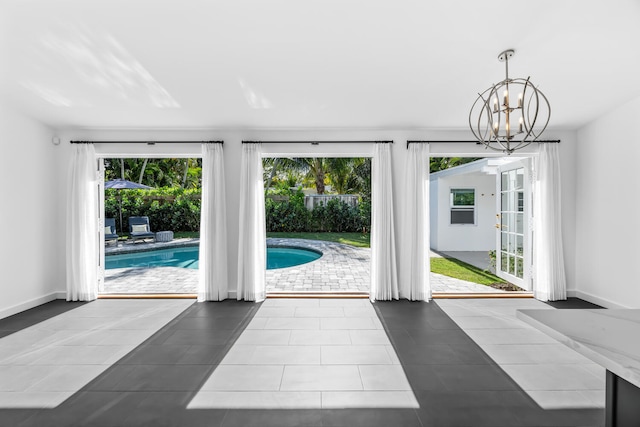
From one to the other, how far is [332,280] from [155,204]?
9369mm

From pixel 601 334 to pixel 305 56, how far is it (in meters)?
2.62

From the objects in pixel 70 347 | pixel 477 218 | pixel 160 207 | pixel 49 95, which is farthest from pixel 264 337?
pixel 160 207

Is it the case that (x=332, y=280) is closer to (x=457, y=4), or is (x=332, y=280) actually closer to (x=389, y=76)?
(x=389, y=76)

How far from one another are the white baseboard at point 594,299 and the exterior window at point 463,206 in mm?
4670

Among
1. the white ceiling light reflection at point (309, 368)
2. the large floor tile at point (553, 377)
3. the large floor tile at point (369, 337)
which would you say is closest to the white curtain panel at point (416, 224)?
the white ceiling light reflection at point (309, 368)

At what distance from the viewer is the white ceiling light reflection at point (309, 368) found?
7.43 feet

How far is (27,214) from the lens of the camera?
4.24 m

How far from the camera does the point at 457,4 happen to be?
202cm

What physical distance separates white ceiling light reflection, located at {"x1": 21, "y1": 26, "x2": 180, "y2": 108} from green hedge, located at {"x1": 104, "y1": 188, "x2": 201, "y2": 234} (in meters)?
8.99

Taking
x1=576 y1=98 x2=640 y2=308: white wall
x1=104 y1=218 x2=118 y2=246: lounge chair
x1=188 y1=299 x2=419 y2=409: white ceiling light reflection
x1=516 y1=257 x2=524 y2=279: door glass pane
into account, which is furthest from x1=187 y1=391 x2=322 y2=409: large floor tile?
x1=104 y1=218 x2=118 y2=246: lounge chair

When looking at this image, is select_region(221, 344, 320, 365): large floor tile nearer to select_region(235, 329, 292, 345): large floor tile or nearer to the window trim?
select_region(235, 329, 292, 345): large floor tile

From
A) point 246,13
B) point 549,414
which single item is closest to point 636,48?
point 549,414

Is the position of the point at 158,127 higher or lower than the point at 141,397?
higher

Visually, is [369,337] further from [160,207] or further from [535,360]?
[160,207]
